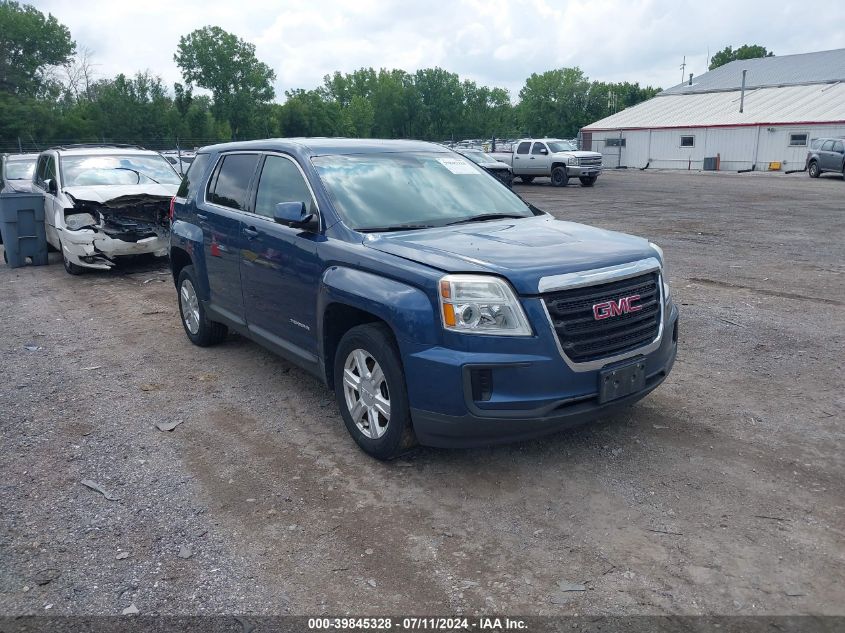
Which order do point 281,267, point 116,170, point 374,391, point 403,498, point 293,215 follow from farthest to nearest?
point 116,170 < point 281,267 < point 293,215 < point 374,391 < point 403,498

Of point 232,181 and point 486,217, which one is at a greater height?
point 232,181

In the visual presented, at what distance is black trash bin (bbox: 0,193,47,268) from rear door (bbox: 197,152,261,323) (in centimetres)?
696

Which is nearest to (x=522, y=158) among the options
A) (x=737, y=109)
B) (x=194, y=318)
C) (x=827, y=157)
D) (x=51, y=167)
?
(x=827, y=157)

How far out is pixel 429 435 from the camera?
3924 mm

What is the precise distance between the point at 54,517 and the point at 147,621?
1.17 m

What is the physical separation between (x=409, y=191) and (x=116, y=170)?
28.0 ft

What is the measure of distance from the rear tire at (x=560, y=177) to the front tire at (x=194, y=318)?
24033 millimetres

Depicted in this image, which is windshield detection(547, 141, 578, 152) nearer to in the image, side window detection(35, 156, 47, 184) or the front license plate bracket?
side window detection(35, 156, 47, 184)

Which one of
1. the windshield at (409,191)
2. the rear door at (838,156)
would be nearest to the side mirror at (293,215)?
the windshield at (409,191)

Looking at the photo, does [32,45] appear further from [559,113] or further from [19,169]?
[19,169]

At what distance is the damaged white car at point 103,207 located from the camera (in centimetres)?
1068

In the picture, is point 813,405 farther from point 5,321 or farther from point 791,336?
point 5,321

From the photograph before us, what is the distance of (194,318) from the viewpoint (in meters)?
6.87

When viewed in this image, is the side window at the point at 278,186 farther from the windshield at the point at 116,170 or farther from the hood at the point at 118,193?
the windshield at the point at 116,170
